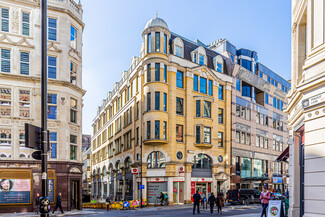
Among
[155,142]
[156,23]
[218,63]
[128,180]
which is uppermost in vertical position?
[156,23]

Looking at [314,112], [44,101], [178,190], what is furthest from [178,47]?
[44,101]

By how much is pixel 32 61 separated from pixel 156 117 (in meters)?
15.0

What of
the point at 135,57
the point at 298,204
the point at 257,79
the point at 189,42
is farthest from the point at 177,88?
the point at 298,204

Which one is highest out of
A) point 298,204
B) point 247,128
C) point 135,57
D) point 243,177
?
point 135,57

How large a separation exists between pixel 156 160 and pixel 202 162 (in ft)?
20.6

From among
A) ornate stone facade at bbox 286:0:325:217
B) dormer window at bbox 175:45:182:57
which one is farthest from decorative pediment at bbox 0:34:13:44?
ornate stone facade at bbox 286:0:325:217

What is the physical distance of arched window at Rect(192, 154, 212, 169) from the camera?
129 ft

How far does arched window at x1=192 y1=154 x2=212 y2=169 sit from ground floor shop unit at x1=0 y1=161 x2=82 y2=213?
17.2m

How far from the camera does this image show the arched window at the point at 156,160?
36.8m

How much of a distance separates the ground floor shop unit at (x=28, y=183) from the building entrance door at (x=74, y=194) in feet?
1.20

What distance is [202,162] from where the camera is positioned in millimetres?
39875

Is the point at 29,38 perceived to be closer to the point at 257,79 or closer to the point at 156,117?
the point at 156,117

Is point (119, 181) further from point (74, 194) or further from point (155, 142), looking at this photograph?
point (74, 194)

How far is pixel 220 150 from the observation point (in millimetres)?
A: 41906
